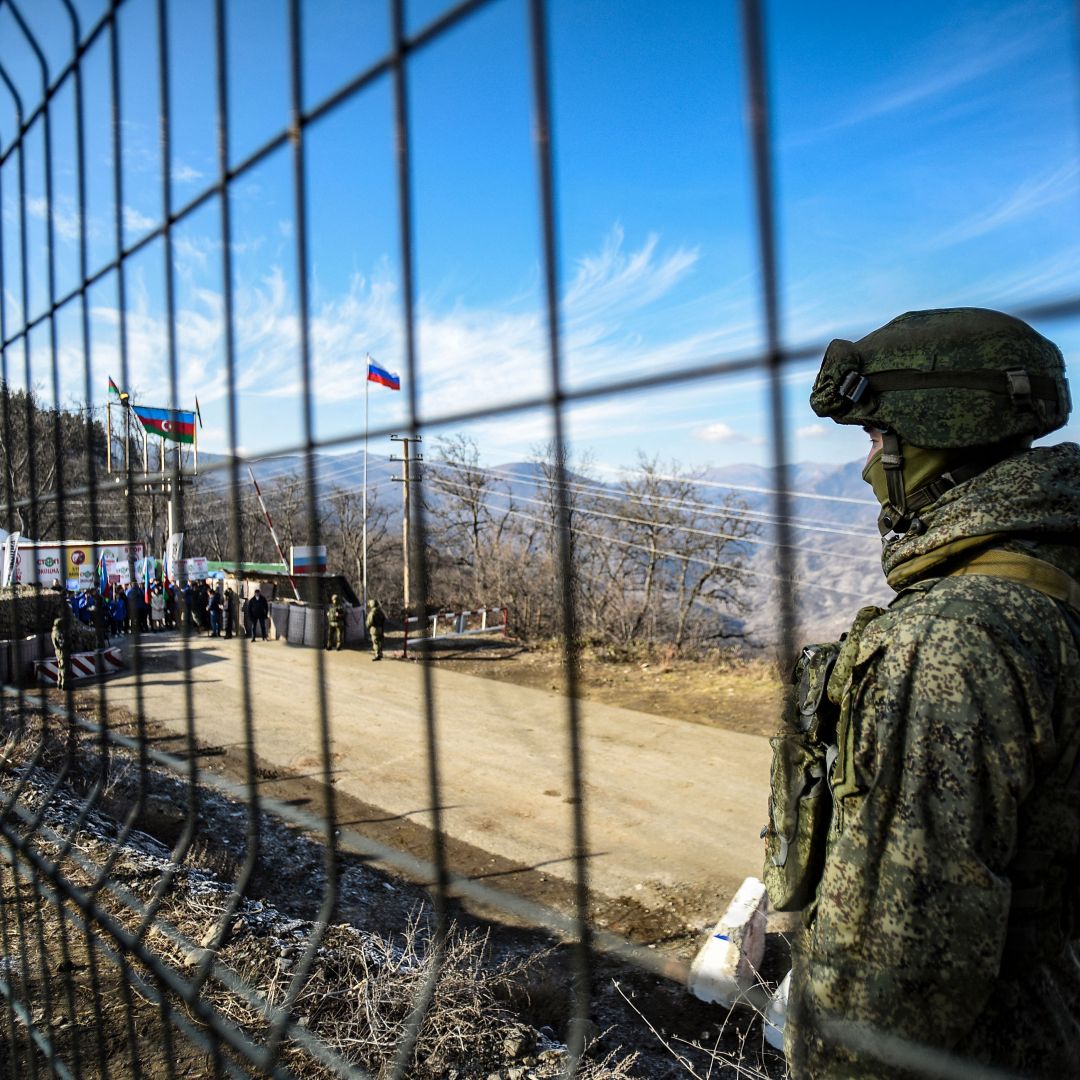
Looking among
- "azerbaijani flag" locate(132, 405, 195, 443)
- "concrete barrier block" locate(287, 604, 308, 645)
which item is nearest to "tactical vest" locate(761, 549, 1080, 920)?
"azerbaijani flag" locate(132, 405, 195, 443)

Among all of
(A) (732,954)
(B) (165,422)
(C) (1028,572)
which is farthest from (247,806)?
(A) (732,954)

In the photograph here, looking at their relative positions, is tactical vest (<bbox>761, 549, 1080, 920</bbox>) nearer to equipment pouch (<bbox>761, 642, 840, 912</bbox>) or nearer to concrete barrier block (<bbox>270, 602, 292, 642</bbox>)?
equipment pouch (<bbox>761, 642, 840, 912</bbox>)

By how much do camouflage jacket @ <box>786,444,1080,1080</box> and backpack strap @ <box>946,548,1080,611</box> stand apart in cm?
2

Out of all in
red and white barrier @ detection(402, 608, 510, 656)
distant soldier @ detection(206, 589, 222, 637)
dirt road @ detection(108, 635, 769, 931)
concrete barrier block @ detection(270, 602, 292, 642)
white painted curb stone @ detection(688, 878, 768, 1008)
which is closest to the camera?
white painted curb stone @ detection(688, 878, 768, 1008)

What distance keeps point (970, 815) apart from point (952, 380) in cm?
74

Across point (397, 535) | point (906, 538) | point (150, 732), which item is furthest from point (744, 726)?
point (397, 535)

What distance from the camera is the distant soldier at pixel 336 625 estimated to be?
18.5m

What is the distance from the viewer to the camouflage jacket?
1.24 metres

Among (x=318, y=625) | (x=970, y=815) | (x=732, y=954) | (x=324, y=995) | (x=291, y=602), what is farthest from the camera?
(x=291, y=602)

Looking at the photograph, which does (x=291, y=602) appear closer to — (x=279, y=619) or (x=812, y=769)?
(x=279, y=619)

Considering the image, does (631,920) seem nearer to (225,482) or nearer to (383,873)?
(383,873)

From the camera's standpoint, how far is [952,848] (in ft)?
4.09

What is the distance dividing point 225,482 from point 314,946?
0.83m

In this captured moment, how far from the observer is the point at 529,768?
10.5 meters
